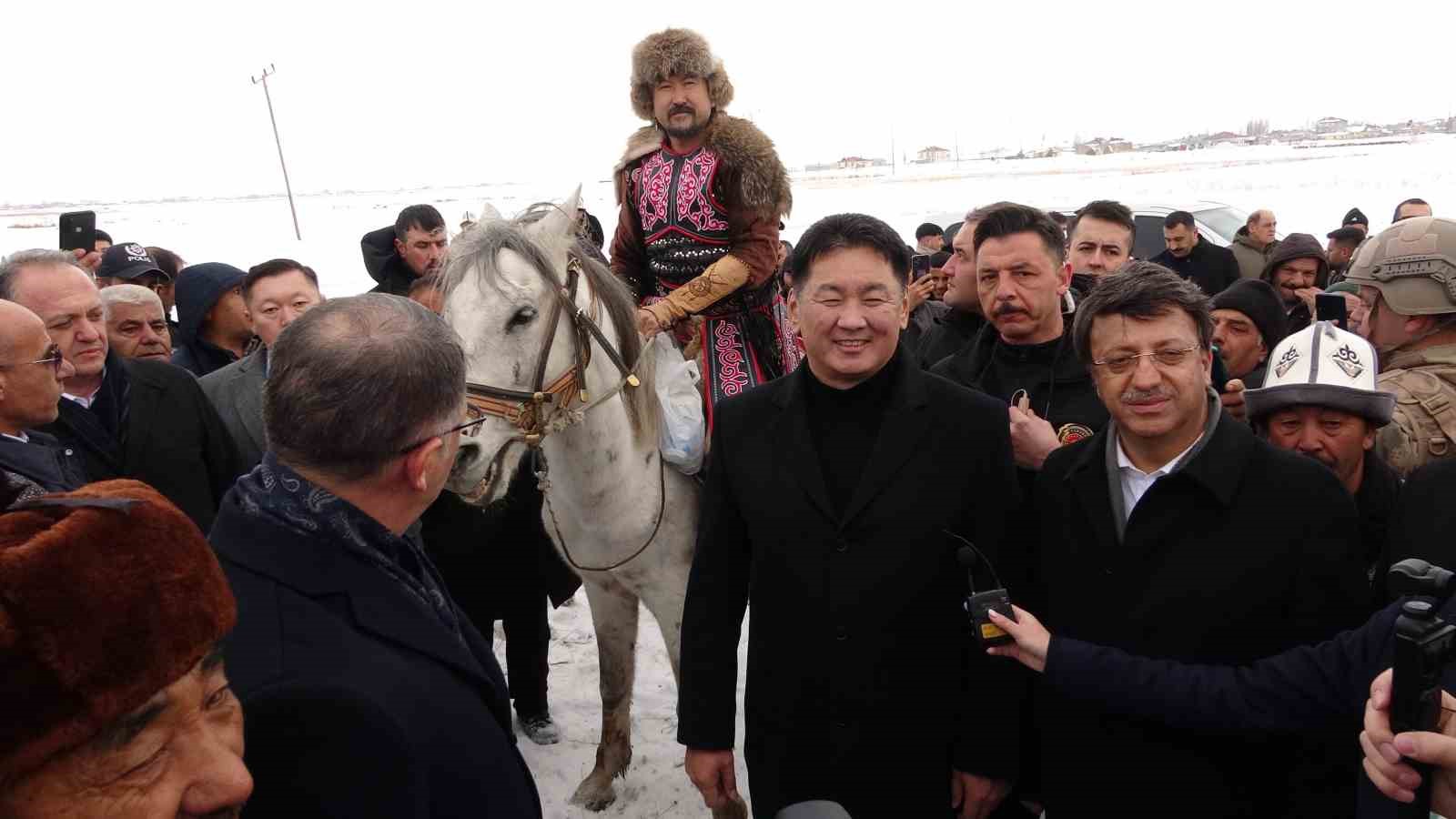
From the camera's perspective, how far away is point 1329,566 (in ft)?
6.08

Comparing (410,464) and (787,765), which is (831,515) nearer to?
(787,765)

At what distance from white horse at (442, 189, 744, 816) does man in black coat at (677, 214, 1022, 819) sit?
3.15ft

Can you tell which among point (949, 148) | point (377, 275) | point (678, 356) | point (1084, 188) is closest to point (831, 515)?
point (678, 356)

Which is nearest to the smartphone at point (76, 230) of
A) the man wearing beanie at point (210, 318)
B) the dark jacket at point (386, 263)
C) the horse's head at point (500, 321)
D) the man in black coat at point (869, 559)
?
the dark jacket at point (386, 263)

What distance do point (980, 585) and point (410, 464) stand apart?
58.6 inches

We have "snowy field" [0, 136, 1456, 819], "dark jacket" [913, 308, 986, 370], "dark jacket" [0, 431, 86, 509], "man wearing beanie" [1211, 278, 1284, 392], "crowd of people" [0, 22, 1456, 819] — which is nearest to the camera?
"crowd of people" [0, 22, 1456, 819]

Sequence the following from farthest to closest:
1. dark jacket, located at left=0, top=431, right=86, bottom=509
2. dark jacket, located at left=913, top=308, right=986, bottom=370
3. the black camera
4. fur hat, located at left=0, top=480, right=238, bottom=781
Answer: dark jacket, located at left=913, top=308, right=986, bottom=370 < dark jacket, located at left=0, top=431, right=86, bottom=509 < the black camera < fur hat, located at left=0, top=480, right=238, bottom=781

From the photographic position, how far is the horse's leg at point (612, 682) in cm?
381

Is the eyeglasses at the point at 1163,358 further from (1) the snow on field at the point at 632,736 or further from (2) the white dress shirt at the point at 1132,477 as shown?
(1) the snow on field at the point at 632,736

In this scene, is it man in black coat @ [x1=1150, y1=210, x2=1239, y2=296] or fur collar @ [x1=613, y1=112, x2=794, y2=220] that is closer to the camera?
fur collar @ [x1=613, y1=112, x2=794, y2=220]

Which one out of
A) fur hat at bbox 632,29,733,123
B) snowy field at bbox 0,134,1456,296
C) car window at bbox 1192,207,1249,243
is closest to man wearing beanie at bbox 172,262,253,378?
fur hat at bbox 632,29,733,123

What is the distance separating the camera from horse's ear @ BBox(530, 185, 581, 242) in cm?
324

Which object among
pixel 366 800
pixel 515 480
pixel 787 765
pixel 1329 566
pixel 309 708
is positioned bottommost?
pixel 787 765

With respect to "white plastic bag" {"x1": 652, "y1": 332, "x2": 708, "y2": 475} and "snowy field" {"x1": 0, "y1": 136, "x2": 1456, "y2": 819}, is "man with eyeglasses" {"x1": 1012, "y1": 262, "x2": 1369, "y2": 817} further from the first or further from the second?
"snowy field" {"x1": 0, "y1": 136, "x2": 1456, "y2": 819}
